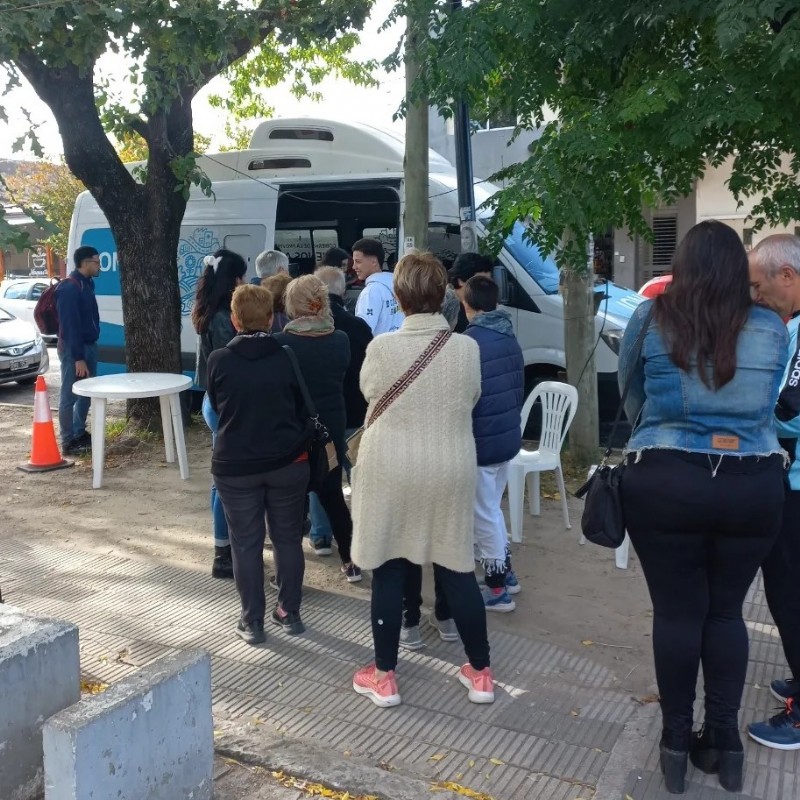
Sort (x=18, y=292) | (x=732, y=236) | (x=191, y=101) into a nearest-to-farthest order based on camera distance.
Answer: (x=732, y=236) → (x=191, y=101) → (x=18, y=292)

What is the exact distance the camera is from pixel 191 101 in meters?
8.98

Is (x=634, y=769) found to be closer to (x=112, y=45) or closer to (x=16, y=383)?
(x=112, y=45)

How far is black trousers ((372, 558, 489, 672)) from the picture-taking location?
3.72 metres

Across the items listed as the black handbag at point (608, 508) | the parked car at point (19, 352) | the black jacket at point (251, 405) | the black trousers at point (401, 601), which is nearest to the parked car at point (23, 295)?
the parked car at point (19, 352)

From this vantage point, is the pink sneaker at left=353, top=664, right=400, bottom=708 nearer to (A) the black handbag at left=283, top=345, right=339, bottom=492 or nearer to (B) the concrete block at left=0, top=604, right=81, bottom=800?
(A) the black handbag at left=283, top=345, right=339, bottom=492

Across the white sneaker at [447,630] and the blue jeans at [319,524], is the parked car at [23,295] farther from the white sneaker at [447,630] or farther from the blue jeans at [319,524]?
the white sneaker at [447,630]

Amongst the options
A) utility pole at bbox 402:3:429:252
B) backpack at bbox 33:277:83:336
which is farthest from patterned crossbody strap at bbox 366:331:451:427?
backpack at bbox 33:277:83:336

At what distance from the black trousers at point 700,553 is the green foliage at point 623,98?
236 cm

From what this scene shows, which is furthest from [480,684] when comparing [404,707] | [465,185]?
[465,185]

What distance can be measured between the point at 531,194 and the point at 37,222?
2.68 m

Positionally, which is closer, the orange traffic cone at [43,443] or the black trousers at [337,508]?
the black trousers at [337,508]

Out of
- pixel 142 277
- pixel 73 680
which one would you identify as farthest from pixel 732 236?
pixel 142 277

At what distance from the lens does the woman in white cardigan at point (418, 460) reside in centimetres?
357

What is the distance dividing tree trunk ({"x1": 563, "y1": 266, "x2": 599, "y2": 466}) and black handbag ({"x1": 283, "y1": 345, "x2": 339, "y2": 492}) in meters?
3.34
